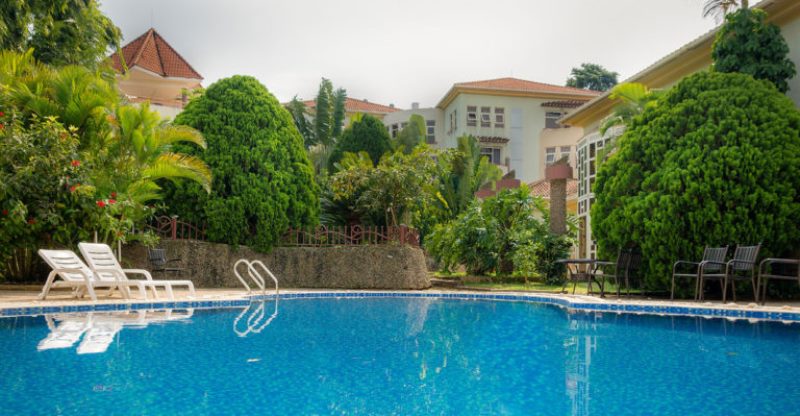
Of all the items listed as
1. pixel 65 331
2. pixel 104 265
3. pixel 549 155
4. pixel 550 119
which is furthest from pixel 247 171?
pixel 550 119

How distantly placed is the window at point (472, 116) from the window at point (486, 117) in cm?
47

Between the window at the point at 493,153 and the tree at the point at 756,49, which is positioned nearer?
the tree at the point at 756,49

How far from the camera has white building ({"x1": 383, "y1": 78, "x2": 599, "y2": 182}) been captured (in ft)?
143

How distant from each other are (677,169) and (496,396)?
880 cm

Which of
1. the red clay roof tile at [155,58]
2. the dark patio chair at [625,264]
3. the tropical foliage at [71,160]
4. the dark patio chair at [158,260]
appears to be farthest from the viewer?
the red clay roof tile at [155,58]

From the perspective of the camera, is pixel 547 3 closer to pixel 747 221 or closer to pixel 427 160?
pixel 427 160

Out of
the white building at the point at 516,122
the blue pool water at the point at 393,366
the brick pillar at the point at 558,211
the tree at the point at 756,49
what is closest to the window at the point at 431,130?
the white building at the point at 516,122

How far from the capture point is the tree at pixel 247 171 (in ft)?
55.1

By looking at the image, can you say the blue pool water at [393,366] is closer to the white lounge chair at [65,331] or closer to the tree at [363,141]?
the white lounge chair at [65,331]

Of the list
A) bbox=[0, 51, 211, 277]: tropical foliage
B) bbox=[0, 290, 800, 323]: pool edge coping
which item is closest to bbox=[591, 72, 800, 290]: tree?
bbox=[0, 290, 800, 323]: pool edge coping

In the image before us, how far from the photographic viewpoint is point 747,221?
1182 centimetres

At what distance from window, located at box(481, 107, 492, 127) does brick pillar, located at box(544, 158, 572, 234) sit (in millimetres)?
24126

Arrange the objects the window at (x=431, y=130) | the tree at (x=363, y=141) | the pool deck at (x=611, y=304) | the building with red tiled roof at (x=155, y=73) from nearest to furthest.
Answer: the pool deck at (x=611, y=304)
the tree at (x=363, y=141)
the building with red tiled roof at (x=155, y=73)
the window at (x=431, y=130)

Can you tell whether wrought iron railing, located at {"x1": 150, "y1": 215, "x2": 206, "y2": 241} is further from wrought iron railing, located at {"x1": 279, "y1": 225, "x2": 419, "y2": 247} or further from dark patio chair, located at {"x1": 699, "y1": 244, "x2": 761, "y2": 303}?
dark patio chair, located at {"x1": 699, "y1": 244, "x2": 761, "y2": 303}
